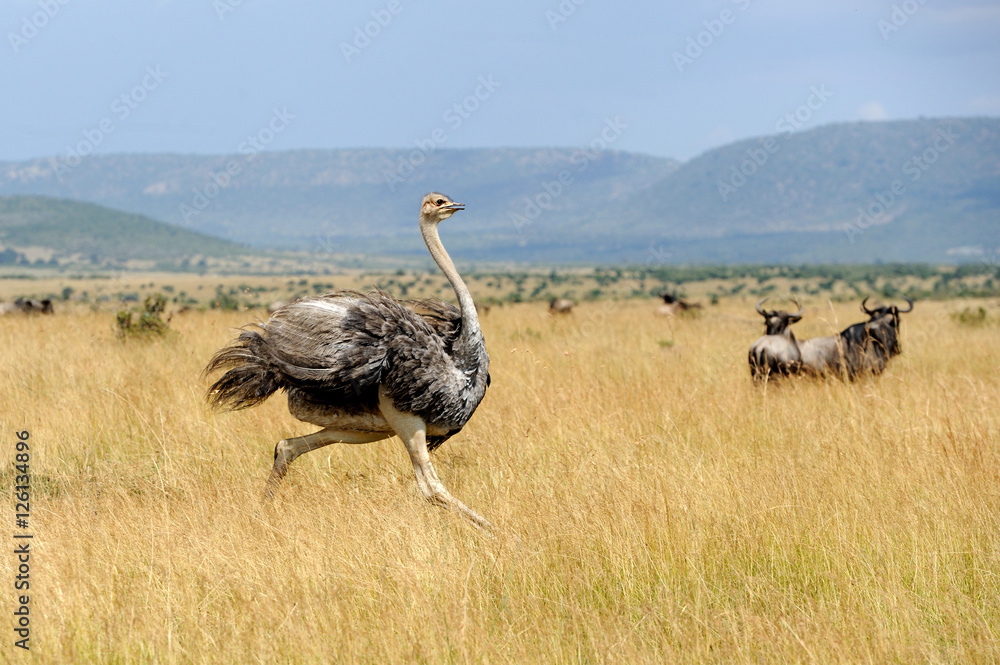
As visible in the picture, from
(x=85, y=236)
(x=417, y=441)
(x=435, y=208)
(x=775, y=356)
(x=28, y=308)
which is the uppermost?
(x=85, y=236)

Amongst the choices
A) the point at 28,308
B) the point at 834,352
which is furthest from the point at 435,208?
the point at 28,308

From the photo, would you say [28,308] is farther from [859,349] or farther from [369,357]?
[369,357]

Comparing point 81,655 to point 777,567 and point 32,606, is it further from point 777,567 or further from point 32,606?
point 777,567

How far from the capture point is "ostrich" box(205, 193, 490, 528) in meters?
5.17

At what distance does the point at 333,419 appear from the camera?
5504 mm

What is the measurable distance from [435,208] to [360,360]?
1125 mm

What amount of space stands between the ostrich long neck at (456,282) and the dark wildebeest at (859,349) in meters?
5.18

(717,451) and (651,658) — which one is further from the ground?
(717,451)

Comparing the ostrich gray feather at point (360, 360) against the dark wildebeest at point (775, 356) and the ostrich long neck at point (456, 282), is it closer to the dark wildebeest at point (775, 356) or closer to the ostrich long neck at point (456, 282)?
the ostrich long neck at point (456, 282)

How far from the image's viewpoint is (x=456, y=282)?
5.50m

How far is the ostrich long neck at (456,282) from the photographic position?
17.8ft

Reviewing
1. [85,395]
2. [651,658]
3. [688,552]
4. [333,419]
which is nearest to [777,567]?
[688,552]

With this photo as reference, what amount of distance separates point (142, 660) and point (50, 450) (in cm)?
359

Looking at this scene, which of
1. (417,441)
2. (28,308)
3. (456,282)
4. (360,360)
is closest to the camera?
(360,360)
